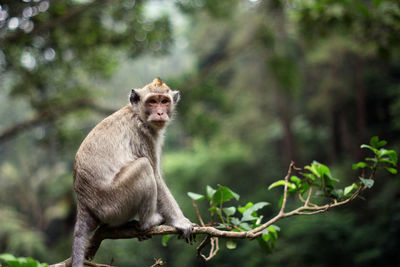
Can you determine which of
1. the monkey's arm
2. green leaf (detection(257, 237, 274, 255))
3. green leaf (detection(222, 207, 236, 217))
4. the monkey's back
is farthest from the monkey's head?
green leaf (detection(257, 237, 274, 255))

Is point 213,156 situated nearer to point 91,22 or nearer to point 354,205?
point 354,205

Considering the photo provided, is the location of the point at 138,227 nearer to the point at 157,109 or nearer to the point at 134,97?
the point at 157,109

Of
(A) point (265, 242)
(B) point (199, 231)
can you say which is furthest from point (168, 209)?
(A) point (265, 242)

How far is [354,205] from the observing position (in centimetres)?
927

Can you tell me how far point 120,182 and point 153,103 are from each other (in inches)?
30.3

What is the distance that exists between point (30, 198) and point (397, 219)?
590 inches

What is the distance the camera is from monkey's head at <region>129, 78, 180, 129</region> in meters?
2.99

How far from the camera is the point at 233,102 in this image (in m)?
12.5

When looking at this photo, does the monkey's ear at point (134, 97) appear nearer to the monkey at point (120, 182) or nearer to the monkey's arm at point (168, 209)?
the monkey at point (120, 182)

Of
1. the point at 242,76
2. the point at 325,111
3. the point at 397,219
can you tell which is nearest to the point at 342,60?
the point at 325,111

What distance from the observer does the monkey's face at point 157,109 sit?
2973mm

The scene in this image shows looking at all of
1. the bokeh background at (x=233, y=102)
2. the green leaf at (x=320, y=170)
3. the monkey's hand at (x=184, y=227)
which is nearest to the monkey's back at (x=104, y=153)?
the monkey's hand at (x=184, y=227)

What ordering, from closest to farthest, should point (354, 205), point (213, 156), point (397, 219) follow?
point (397, 219), point (354, 205), point (213, 156)

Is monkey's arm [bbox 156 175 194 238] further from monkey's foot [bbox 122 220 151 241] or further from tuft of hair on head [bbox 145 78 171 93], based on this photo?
tuft of hair on head [bbox 145 78 171 93]
